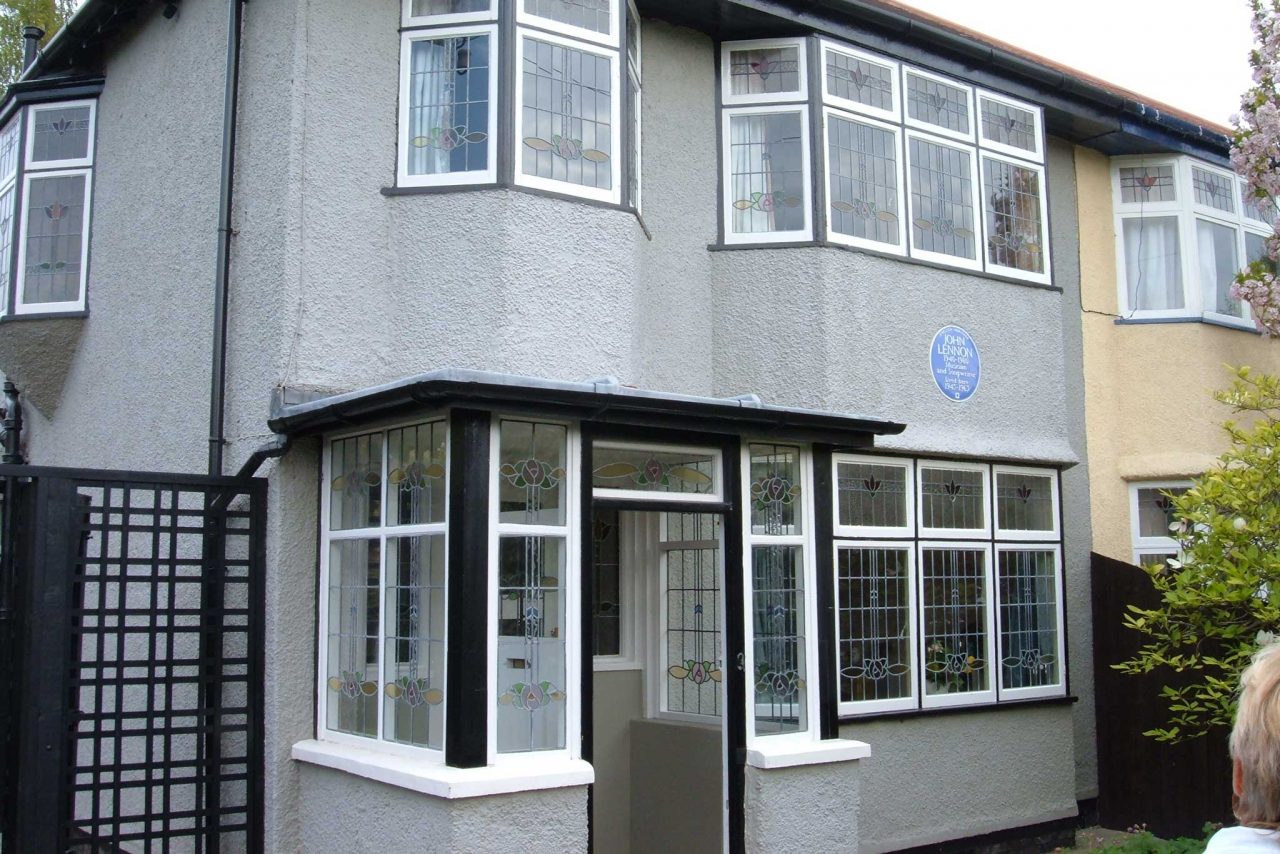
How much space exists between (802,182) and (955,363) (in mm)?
1988

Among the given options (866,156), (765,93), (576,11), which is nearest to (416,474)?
(576,11)

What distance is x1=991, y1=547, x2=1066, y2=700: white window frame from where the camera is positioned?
1048cm

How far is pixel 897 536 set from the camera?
32.8 feet

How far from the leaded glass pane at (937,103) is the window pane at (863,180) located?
459 millimetres

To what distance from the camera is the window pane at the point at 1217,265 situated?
41.5ft

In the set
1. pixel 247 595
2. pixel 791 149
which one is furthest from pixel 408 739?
pixel 791 149

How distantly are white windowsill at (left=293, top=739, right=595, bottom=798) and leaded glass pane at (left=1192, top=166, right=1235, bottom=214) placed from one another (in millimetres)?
9232

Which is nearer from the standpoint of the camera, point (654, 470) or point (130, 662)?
point (130, 662)

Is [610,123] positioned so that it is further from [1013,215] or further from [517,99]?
[1013,215]

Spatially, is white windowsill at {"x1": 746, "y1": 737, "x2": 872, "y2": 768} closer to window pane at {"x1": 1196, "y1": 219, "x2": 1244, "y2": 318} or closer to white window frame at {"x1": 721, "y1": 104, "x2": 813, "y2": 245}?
white window frame at {"x1": 721, "y1": 104, "x2": 813, "y2": 245}

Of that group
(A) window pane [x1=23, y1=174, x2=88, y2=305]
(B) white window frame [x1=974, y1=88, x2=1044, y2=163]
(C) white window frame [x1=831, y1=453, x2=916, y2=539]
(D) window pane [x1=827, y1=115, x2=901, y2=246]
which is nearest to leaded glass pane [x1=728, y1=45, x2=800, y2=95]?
(D) window pane [x1=827, y1=115, x2=901, y2=246]

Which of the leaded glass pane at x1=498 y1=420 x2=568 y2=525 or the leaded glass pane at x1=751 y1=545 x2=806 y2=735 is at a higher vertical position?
the leaded glass pane at x1=498 y1=420 x2=568 y2=525

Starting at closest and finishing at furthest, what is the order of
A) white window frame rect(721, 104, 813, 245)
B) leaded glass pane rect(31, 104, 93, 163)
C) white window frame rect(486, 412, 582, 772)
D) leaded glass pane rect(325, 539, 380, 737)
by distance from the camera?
white window frame rect(486, 412, 582, 772)
leaded glass pane rect(325, 539, 380, 737)
white window frame rect(721, 104, 813, 245)
leaded glass pane rect(31, 104, 93, 163)

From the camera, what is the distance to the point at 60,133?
425 inches
